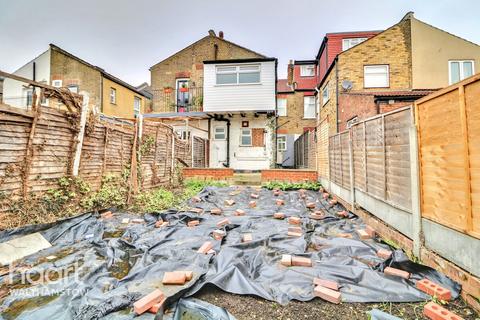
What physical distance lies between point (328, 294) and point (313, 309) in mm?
207

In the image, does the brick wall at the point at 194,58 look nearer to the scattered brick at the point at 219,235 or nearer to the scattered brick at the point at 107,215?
the scattered brick at the point at 107,215

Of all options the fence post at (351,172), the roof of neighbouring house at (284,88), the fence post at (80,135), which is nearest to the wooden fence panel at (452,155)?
the fence post at (351,172)

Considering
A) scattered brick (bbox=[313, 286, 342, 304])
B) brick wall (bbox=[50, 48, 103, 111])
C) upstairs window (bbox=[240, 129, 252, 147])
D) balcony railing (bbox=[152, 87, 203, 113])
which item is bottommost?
scattered brick (bbox=[313, 286, 342, 304])

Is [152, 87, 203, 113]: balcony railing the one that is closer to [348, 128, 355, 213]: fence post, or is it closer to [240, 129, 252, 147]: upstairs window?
[240, 129, 252, 147]: upstairs window

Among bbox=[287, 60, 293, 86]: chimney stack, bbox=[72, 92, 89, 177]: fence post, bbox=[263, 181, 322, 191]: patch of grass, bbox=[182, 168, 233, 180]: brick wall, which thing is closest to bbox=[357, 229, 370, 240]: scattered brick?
bbox=[263, 181, 322, 191]: patch of grass

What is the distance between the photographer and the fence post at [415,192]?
264 cm

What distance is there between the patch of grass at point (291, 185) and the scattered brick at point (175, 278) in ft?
21.1

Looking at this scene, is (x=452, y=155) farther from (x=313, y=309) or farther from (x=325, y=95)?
(x=325, y=95)

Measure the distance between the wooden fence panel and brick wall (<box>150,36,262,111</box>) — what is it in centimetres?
1556

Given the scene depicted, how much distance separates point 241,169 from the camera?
12.8 m

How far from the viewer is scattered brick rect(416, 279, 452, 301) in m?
1.95

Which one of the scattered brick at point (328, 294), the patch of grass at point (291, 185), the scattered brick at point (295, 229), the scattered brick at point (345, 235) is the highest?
the patch of grass at point (291, 185)

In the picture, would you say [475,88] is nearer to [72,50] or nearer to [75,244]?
[75,244]

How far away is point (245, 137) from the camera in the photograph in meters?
13.0
